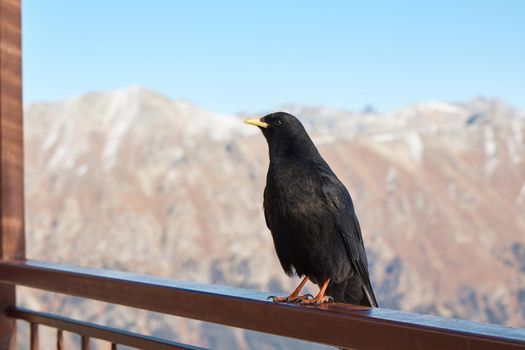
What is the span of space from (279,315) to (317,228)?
0.33 meters

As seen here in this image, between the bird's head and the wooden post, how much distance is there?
2.57ft

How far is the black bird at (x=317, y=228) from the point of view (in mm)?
1317

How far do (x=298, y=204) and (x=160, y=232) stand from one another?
2997 inches

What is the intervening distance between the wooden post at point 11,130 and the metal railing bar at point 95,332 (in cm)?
27

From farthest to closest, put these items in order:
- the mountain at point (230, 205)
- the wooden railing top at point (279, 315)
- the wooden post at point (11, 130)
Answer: the mountain at point (230, 205), the wooden post at point (11, 130), the wooden railing top at point (279, 315)

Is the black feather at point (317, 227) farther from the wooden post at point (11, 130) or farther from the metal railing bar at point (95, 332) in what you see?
the wooden post at point (11, 130)

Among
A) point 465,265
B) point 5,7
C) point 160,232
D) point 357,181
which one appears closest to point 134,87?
point 160,232

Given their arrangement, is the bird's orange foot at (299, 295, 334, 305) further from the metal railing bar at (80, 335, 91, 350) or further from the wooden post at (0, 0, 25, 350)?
the wooden post at (0, 0, 25, 350)

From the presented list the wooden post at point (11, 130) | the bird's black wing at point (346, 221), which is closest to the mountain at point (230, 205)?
the wooden post at point (11, 130)

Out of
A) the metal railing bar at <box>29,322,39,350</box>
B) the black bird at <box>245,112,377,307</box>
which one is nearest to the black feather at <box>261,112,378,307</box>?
the black bird at <box>245,112,377,307</box>

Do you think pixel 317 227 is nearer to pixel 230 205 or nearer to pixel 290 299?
pixel 290 299

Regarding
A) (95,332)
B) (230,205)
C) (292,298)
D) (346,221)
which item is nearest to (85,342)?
(95,332)

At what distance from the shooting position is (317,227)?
1.32m

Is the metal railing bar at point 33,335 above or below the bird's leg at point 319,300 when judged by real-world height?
below
